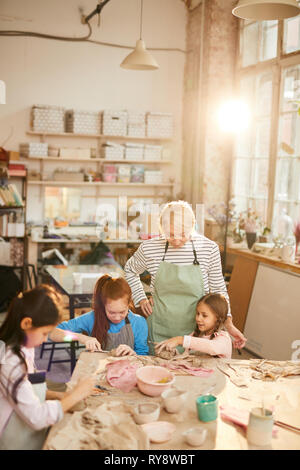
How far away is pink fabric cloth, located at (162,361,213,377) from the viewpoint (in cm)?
219

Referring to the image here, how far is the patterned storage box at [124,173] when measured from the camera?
6848mm

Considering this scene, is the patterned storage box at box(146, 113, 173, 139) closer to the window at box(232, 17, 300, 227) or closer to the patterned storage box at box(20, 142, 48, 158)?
the window at box(232, 17, 300, 227)

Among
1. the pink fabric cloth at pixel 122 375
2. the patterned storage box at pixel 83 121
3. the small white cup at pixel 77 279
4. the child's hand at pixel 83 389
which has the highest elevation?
the patterned storage box at pixel 83 121

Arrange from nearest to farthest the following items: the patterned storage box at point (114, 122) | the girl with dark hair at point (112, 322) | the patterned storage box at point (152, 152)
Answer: the girl with dark hair at point (112, 322), the patterned storage box at point (114, 122), the patterned storage box at point (152, 152)

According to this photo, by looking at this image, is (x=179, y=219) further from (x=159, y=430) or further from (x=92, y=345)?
(x=159, y=430)

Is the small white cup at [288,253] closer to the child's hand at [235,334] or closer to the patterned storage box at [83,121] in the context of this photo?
the child's hand at [235,334]

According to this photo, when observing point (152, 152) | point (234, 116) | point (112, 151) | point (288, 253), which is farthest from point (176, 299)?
point (152, 152)

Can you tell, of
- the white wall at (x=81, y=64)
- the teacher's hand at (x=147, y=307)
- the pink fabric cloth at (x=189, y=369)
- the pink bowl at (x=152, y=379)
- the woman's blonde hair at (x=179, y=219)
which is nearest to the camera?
the pink bowl at (x=152, y=379)

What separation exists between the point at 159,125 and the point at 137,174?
716 millimetres

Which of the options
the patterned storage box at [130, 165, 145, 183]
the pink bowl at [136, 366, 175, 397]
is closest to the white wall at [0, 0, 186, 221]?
the patterned storage box at [130, 165, 145, 183]

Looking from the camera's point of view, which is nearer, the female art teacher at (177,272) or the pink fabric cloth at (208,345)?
the pink fabric cloth at (208,345)

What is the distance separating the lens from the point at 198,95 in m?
6.52

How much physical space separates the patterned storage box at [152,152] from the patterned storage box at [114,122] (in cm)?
42

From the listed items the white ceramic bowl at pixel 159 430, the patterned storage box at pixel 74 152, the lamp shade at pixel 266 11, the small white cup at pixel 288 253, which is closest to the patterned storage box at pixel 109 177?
the patterned storage box at pixel 74 152
